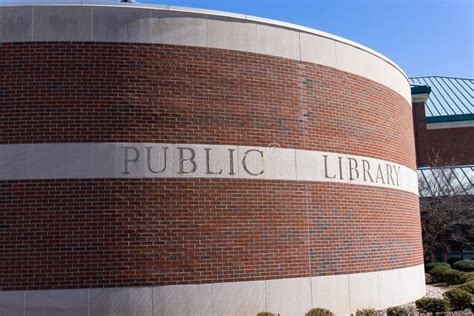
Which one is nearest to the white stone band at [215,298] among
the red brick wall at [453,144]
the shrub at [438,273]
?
the shrub at [438,273]

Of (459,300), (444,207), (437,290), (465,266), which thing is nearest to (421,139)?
(444,207)

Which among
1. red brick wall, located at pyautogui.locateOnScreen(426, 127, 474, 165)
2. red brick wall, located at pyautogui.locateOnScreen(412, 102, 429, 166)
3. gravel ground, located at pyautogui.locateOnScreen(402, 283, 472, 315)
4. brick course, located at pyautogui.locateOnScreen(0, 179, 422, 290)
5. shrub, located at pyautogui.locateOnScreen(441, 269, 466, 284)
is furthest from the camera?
red brick wall, located at pyautogui.locateOnScreen(426, 127, 474, 165)

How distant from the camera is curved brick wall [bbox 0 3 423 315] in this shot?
9.93m

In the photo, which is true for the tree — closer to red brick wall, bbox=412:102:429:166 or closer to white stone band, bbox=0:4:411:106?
red brick wall, bbox=412:102:429:166

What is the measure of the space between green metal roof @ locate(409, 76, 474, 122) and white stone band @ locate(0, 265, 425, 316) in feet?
75.6

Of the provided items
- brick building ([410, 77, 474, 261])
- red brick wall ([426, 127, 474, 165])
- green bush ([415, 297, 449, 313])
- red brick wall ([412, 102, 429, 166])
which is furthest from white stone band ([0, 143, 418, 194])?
red brick wall ([426, 127, 474, 165])

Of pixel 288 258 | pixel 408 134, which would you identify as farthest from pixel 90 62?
pixel 408 134

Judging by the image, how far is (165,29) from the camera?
35.7 feet

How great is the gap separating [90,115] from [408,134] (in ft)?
31.3

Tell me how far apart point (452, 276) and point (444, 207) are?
8.31 metres

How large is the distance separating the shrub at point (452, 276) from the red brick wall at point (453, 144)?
45.9 ft

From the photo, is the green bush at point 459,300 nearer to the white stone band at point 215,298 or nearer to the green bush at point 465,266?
the white stone band at point 215,298

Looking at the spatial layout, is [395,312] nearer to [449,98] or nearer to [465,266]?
[465,266]

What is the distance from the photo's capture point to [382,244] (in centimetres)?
1299
